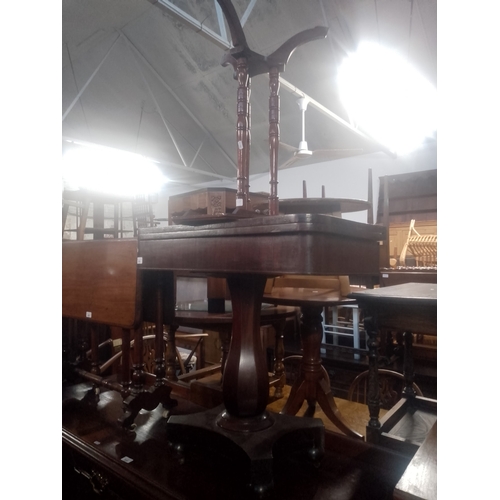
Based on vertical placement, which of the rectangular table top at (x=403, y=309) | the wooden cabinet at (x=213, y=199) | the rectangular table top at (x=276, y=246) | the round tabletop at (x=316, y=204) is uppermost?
the wooden cabinet at (x=213, y=199)

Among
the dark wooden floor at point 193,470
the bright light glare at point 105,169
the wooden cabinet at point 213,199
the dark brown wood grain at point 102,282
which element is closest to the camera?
the dark wooden floor at point 193,470

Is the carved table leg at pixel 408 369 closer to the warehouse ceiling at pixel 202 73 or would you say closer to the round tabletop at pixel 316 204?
the round tabletop at pixel 316 204

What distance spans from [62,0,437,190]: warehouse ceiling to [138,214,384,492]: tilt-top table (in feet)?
9.86

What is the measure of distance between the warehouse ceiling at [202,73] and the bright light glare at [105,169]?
0.81 feet

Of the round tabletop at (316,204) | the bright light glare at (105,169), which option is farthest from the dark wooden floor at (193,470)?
the bright light glare at (105,169)

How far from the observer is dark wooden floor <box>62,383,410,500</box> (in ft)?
3.45

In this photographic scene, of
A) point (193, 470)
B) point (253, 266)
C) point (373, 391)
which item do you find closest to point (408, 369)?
point (373, 391)

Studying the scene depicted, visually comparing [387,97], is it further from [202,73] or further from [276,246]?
[276,246]

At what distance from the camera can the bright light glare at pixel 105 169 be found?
6.43m

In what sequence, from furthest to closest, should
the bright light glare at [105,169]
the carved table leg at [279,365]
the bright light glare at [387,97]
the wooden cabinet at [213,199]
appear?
1. the bright light glare at [105,169]
2. the bright light glare at [387,97]
3. the wooden cabinet at [213,199]
4. the carved table leg at [279,365]
